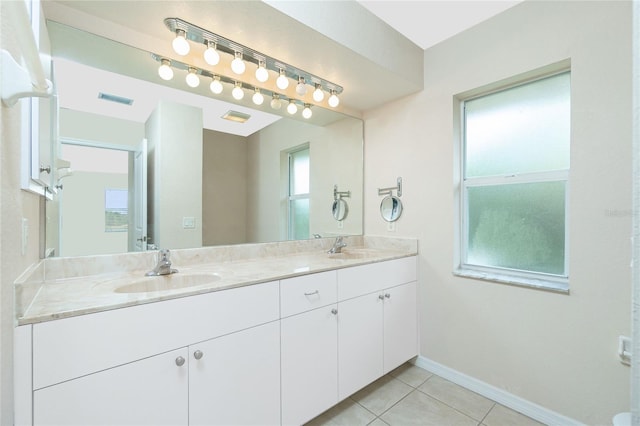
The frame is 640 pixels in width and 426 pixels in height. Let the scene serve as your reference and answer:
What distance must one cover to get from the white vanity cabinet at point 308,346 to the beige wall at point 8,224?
88cm

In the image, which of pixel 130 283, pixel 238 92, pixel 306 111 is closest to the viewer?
pixel 130 283

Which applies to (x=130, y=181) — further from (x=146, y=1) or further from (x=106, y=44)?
(x=146, y=1)

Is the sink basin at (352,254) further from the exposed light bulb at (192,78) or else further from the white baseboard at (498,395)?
the exposed light bulb at (192,78)

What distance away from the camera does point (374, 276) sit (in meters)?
1.78

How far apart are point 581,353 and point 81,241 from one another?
102 inches

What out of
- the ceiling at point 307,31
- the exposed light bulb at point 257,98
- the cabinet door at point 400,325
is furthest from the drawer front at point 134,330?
the exposed light bulb at point 257,98

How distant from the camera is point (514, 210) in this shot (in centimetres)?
176

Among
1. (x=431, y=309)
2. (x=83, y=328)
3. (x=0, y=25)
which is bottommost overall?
(x=431, y=309)

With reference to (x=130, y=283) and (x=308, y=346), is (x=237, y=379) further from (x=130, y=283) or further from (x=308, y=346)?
(x=130, y=283)

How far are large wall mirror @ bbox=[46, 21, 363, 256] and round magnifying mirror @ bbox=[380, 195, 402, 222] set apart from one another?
583 millimetres

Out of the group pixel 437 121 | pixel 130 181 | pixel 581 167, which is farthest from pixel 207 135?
pixel 581 167

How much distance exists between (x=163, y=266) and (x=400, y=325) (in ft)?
5.21

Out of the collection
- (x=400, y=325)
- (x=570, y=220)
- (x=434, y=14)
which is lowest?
(x=400, y=325)

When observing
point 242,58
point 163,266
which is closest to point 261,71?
point 242,58
